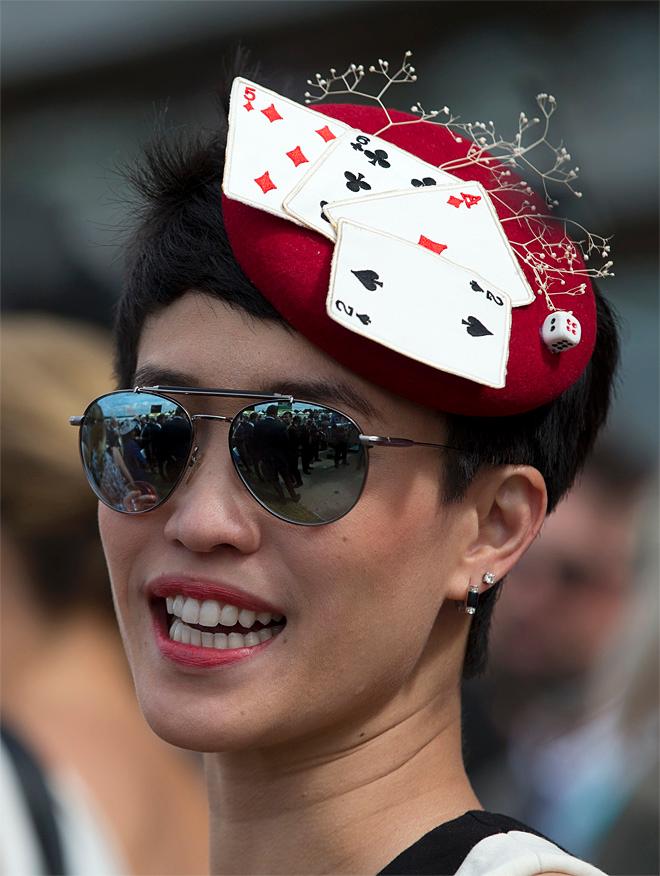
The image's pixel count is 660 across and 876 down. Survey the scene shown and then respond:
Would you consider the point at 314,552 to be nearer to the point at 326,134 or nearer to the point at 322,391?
the point at 322,391

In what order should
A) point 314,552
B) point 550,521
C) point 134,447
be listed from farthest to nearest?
point 550,521 < point 134,447 < point 314,552

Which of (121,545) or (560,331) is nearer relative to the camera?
(560,331)

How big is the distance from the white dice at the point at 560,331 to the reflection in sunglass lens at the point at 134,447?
2.16ft

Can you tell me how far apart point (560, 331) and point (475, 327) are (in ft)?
0.61

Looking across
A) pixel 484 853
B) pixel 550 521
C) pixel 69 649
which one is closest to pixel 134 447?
pixel 484 853

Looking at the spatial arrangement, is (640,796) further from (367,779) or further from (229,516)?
(229,516)

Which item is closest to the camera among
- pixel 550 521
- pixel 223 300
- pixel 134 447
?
pixel 223 300

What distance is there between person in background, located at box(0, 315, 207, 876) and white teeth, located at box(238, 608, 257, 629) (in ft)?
7.80

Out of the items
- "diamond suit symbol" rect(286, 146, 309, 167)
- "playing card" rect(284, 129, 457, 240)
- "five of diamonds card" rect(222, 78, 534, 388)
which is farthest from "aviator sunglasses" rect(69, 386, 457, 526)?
"diamond suit symbol" rect(286, 146, 309, 167)

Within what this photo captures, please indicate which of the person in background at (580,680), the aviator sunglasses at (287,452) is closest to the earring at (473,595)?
the aviator sunglasses at (287,452)

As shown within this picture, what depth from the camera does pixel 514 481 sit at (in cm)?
225

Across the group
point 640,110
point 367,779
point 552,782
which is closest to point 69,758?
point 552,782

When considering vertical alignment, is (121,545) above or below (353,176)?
below

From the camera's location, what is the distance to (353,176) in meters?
2.11
